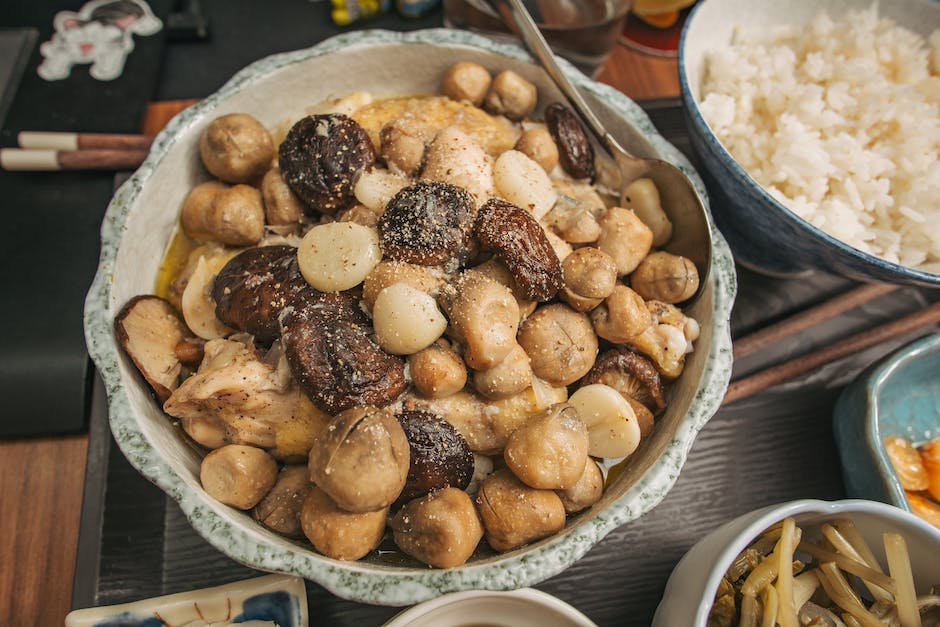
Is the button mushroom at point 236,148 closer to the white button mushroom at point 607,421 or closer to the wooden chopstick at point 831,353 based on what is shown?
the white button mushroom at point 607,421

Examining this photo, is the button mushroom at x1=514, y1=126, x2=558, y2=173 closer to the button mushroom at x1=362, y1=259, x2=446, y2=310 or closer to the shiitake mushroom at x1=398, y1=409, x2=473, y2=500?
the button mushroom at x1=362, y1=259, x2=446, y2=310

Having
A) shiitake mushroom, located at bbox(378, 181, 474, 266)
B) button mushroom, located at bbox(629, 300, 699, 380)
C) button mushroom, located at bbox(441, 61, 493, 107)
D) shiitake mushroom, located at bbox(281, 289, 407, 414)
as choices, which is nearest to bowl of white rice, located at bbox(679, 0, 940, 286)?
button mushroom, located at bbox(629, 300, 699, 380)

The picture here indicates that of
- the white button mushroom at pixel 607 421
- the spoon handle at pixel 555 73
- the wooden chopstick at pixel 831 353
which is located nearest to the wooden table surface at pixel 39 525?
the white button mushroom at pixel 607 421

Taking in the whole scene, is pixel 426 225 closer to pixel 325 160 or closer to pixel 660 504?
pixel 325 160

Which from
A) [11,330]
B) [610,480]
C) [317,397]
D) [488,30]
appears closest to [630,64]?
[488,30]

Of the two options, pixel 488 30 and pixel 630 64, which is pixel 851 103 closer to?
pixel 630 64
